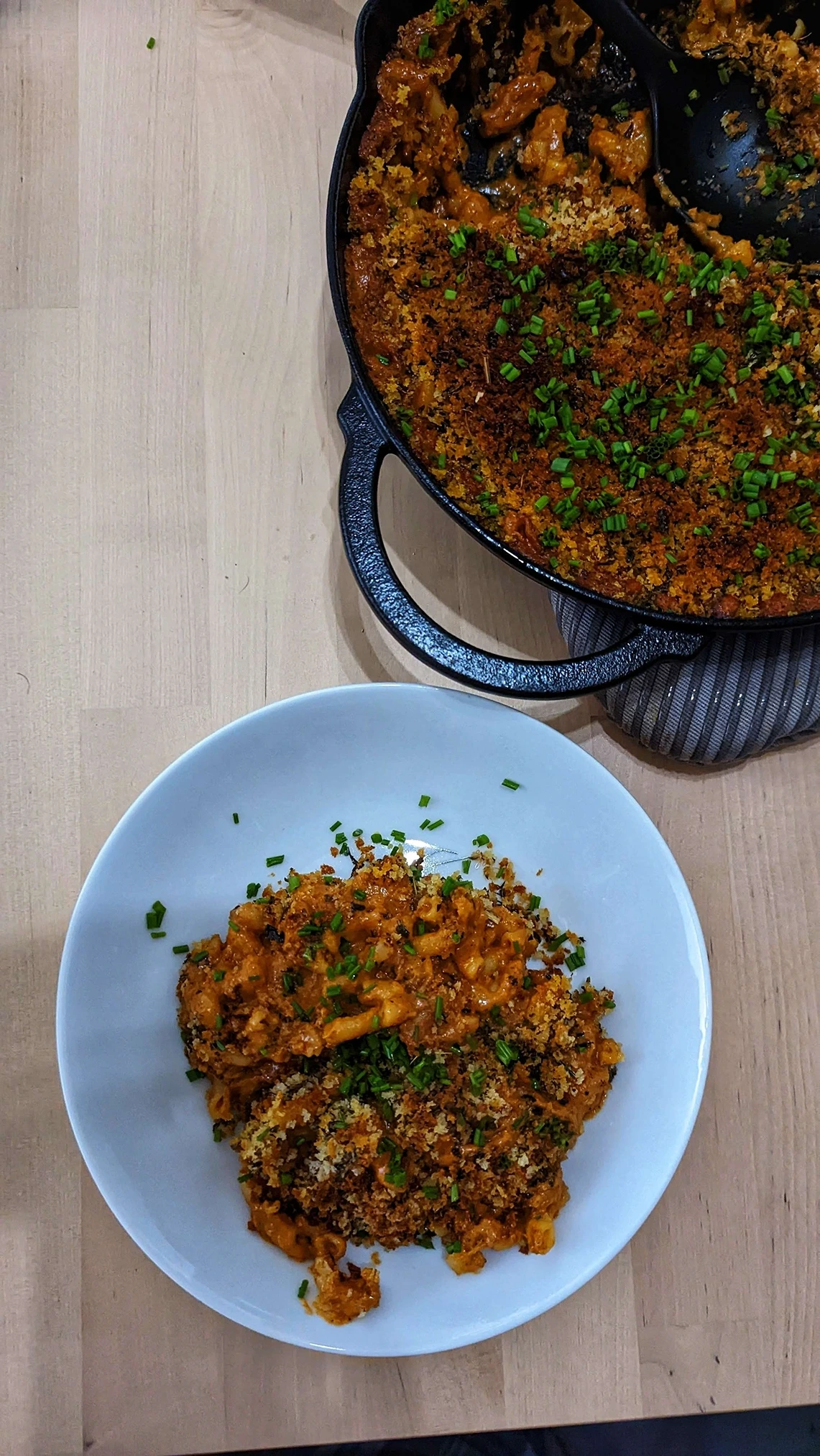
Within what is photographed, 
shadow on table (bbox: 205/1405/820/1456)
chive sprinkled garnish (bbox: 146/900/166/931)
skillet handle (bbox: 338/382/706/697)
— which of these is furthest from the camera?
shadow on table (bbox: 205/1405/820/1456)

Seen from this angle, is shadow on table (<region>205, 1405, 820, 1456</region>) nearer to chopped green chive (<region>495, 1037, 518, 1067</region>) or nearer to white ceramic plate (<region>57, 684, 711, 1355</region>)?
white ceramic plate (<region>57, 684, 711, 1355</region>)

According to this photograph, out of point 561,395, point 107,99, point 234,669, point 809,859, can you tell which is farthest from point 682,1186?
point 107,99

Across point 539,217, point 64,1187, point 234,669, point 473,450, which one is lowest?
point 64,1187

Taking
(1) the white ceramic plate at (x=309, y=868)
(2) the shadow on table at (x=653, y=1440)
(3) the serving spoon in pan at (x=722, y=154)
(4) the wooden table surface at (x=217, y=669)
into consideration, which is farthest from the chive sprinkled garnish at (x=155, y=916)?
(3) the serving spoon in pan at (x=722, y=154)

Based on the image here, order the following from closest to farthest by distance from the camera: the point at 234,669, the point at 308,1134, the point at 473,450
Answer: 1. the point at 308,1134
2. the point at 473,450
3. the point at 234,669

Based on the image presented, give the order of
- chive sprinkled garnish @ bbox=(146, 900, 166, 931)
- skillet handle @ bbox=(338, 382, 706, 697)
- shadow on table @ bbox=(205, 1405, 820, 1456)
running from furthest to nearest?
shadow on table @ bbox=(205, 1405, 820, 1456)
chive sprinkled garnish @ bbox=(146, 900, 166, 931)
skillet handle @ bbox=(338, 382, 706, 697)

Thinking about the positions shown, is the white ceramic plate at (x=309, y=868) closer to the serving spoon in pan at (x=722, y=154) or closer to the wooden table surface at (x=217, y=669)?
the wooden table surface at (x=217, y=669)

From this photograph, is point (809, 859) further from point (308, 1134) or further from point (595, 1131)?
point (308, 1134)

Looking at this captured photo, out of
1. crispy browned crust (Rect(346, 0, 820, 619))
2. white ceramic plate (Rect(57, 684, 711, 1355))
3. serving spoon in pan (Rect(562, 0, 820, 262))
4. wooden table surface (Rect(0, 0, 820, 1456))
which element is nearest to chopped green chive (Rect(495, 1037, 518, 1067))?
white ceramic plate (Rect(57, 684, 711, 1355))
